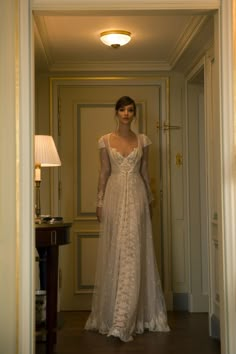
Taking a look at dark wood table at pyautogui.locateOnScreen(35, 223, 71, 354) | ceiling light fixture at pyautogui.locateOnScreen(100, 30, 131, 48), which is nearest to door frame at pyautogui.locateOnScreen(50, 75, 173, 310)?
ceiling light fixture at pyautogui.locateOnScreen(100, 30, 131, 48)

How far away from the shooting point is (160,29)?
445 cm

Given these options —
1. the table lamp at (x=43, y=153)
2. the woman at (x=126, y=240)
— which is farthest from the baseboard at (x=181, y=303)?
the table lamp at (x=43, y=153)

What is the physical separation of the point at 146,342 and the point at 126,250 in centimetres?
68

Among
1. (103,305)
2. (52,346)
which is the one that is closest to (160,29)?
(103,305)

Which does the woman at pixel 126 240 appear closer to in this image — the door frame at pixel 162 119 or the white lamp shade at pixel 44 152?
the white lamp shade at pixel 44 152

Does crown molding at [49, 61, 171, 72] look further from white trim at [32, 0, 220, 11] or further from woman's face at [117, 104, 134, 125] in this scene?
white trim at [32, 0, 220, 11]

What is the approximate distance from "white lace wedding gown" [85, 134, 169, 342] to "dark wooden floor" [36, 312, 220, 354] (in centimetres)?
13

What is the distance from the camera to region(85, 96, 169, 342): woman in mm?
4430

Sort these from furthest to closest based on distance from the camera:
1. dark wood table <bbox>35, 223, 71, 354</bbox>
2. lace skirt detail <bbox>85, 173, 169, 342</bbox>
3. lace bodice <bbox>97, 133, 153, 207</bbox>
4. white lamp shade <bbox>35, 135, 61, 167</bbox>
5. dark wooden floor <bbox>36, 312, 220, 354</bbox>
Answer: lace bodice <bbox>97, 133, 153, 207</bbox> < lace skirt detail <bbox>85, 173, 169, 342</bbox> < white lamp shade <bbox>35, 135, 61, 167</bbox> < dark wooden floor <bbox>36, 312, 220, 354</bbox> < dark wood table <bbox>35, 223, 71, 354</bbox>

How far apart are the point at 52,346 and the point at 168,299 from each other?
6.33ft

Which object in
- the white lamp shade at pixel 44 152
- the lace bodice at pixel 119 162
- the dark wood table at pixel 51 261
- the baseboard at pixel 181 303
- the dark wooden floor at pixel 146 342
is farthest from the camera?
the baseboard at pixel 181 303

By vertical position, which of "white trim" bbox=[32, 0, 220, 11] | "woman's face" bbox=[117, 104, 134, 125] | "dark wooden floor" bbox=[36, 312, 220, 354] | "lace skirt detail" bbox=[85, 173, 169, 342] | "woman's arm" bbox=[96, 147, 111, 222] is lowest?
"dark wooden floor" bbox=[36, 312, 220, 354]

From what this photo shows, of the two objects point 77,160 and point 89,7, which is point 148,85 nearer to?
point 77,160

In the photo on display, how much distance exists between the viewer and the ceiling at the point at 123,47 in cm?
413
